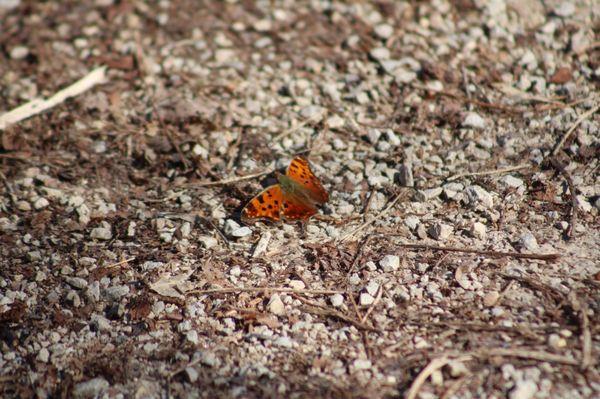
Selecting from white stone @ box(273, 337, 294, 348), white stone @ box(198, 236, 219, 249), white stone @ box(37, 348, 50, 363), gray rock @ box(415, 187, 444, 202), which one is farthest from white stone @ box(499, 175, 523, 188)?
white stone @ box(37, 348, 50, 363)

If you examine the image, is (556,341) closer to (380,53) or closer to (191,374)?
(191,374)

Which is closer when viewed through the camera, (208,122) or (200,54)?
(208,122)

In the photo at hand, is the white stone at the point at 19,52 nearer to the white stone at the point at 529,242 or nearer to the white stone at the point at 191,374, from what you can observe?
the white stone at the point at 191,374

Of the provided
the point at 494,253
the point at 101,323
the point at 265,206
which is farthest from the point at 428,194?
the point at 101,323

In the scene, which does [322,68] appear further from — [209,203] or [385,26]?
[209,203]

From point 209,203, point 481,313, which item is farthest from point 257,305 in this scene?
point 481,313

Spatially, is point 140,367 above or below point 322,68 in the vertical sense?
below

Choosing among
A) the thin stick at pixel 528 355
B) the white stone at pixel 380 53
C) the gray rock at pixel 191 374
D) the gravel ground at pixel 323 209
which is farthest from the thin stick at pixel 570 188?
the gray rock at pixel 191 374
